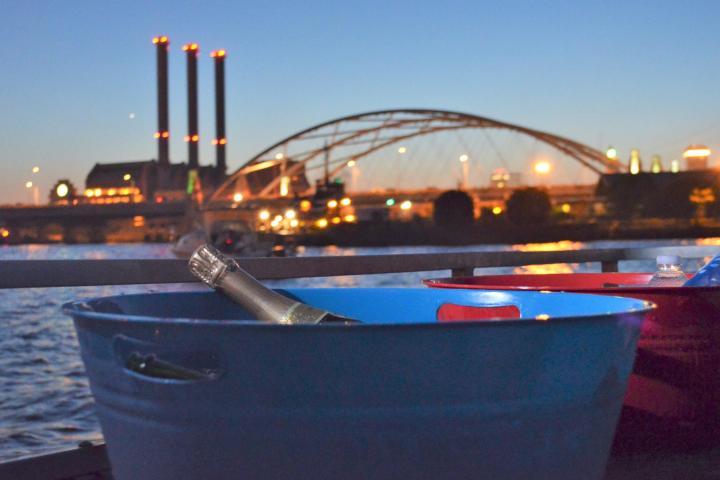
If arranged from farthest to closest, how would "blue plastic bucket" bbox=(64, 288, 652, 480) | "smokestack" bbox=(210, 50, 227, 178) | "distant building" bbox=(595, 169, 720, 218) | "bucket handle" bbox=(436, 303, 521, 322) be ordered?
"smokestack" bbox=(210, 50, 227, 178), "distant building" bbox=(595, 169, 720, 218), "bucket handle" bbox=(436, 303, 521, 322), "blue plastic bucket" bbox=(64, 288, 652, 480)

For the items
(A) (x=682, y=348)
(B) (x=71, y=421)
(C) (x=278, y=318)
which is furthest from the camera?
(B) (x=71, y=421)

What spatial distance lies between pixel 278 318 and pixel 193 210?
4019 inches

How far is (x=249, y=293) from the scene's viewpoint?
2.25 m

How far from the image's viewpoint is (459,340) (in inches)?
65.3

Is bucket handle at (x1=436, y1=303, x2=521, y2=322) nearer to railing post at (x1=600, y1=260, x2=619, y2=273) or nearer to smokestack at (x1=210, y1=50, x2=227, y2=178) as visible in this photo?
railing post at (x1=600, y1=260, x2=619, y2=273)

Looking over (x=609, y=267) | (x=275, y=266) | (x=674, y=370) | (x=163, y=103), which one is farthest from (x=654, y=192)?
(x=674, y=370)

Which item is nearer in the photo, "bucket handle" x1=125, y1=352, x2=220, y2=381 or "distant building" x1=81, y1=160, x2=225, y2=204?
"bucket handle" x1=125, y1=352, x2=220, y2=381

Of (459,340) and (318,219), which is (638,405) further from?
(318,219)

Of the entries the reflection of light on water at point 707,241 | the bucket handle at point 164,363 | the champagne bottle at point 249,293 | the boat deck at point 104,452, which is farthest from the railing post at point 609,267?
the reflection of light on water at point 707,241

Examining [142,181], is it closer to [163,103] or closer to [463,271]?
[163,103]

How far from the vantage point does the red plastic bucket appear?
3.05m

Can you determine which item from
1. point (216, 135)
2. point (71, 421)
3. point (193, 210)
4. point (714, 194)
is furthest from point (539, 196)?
point (71, 421)

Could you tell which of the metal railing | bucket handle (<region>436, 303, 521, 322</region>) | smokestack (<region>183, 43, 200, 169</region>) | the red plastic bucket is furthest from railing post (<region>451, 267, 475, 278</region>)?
smokestack (<region>183, 43, 200, 169</region>)

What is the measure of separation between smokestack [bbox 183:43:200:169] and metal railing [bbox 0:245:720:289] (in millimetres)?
148126
